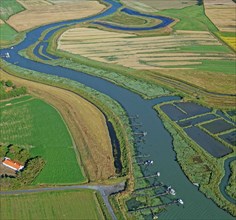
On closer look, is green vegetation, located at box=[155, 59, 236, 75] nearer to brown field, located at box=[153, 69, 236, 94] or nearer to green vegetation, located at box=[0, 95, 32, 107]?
brown field, located at box=[153, 69, 236, 94]

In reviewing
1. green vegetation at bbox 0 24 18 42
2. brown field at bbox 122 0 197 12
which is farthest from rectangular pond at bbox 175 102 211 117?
brown field at bbox 122 0 197 12

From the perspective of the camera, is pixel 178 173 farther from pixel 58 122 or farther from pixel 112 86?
pixel 112 86

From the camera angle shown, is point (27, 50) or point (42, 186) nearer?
point (42, 186)

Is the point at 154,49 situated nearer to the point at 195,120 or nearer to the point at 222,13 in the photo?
the point at 195,120

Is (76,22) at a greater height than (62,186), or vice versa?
(76,22)

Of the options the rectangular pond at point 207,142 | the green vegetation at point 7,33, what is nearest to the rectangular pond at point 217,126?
the rectangular pond at point 207,142

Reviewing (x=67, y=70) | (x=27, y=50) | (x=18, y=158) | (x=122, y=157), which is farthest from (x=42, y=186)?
(x=27, y=50)

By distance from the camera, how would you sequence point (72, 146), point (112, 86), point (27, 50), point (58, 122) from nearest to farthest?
1. point (72, 146)
2. point (58, 122)
3. point (112, 86)
4. point (27, 50)
